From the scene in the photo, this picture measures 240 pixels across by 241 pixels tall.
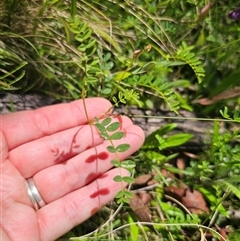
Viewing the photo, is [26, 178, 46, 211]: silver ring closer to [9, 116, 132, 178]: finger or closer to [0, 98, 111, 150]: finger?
[9, 116, 132, 178]: finger

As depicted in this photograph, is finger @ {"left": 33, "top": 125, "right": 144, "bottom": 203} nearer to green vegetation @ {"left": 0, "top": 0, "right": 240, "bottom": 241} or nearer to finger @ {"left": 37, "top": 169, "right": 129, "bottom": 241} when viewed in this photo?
finger @ {"left": 37, "top": 169, "right": 129, "bottom": 241}

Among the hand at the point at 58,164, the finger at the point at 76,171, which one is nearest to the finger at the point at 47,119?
the hand at the point at 58,164

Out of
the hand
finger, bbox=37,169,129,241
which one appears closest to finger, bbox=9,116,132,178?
the hand

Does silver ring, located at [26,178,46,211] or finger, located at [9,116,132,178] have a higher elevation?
finger, located at [9,116,132,178]

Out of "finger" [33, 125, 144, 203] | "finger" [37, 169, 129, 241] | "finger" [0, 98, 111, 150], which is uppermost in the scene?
"finger" [0, 98, 111, 150]

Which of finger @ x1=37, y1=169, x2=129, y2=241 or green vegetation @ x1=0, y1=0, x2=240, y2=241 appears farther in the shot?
green vegetation @ x1=0, y1=0, x2=240, y2=241

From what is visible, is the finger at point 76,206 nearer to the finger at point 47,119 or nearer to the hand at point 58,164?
the hand at point 58,164

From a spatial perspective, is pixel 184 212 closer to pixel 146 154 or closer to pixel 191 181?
pixel 191 181

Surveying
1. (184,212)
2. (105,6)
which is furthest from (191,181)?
(105,6)

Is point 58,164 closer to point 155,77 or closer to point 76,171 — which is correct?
point 76,171
